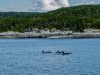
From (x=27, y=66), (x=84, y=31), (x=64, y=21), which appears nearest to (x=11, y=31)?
(x=64, y=21)

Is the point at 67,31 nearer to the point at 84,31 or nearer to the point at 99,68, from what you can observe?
the point at 84,31

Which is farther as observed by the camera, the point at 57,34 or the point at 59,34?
the point at 57,34

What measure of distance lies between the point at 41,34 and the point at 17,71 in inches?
5148

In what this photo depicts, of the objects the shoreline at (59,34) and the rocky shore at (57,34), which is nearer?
the shoreline at (59,34)

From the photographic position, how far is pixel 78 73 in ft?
159

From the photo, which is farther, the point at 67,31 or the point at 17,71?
the point at 67,31

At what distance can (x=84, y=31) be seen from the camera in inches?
6959

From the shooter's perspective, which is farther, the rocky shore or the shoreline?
the rocky shore

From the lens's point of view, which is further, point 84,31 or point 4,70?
point 84,31

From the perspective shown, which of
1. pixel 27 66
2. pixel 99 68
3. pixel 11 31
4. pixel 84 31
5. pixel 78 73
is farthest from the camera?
pixel 11 31

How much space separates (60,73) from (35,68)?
19.9 ft

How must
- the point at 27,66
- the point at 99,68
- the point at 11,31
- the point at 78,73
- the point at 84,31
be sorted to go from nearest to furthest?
the point at 78,73, the point at 99,68, the point at 27,66, the point at 84,31, the point at 11,31

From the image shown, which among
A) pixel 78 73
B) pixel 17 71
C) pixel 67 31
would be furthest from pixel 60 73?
pixel 67 31

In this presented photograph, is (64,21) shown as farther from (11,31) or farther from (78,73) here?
(78,73)
